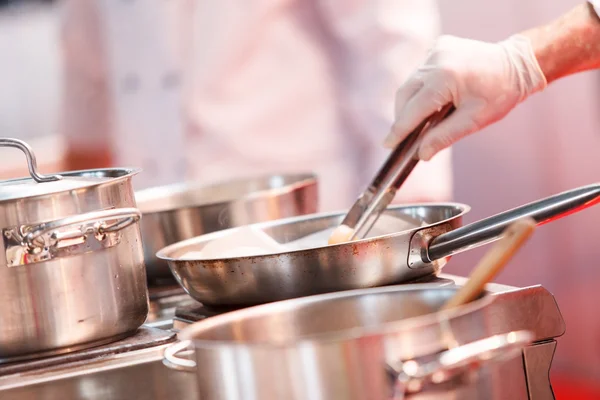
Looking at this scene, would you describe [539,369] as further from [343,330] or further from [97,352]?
[97,352]

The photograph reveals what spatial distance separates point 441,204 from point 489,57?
28 cm

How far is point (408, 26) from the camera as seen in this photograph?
2.16 meters

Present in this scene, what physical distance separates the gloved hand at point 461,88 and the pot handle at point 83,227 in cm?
48

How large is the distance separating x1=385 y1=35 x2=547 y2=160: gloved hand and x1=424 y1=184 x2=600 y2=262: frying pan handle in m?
0.31

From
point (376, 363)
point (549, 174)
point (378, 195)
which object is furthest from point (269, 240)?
point (549, 174)

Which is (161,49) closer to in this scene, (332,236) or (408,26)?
(408,26)

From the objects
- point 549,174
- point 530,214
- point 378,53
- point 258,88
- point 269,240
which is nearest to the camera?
point 530,214

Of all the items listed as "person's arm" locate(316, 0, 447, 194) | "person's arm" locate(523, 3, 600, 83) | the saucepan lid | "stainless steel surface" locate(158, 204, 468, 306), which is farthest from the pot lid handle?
"person's arm" locate(316, 0, 447, 194)

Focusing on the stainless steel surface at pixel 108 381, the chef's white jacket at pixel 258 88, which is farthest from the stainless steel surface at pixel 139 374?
the chef's white jacket at pixel 258 88

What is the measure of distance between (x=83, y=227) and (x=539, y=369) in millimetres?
481

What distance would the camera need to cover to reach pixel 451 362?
0.59m

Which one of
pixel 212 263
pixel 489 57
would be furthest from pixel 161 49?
pixel 212 263

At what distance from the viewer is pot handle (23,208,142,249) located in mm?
851

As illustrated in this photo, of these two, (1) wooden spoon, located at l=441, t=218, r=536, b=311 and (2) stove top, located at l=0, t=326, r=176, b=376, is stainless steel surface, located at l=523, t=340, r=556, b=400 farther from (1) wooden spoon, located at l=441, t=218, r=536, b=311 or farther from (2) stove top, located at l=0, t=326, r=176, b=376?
(2) stove top, located at l=0, t=326, r=176, b=376
